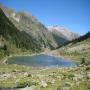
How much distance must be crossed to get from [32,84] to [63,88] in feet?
16.2

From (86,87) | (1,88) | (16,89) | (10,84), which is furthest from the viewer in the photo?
(10,84)

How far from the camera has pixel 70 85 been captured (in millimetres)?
26375

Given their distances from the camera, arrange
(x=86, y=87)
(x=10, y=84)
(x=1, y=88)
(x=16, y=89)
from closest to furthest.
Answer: (x=86, y=87) < (x=16, y=89) < (x=1, y=88) < (x=10, y=84)

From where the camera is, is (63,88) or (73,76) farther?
(73,76)

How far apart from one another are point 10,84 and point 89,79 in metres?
10.6

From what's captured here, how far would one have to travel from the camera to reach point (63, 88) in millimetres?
25219

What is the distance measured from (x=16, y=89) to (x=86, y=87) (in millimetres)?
7790

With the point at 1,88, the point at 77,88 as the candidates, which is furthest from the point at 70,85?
the point at 1,88

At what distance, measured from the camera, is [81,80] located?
2862 centimetres

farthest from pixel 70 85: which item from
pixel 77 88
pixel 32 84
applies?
pixel 32 84

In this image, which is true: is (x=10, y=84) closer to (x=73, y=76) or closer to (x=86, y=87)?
(x=73, y=76)

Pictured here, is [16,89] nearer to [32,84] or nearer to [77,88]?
[32,84]

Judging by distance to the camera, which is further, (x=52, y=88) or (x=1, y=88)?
(x=1, y=88)

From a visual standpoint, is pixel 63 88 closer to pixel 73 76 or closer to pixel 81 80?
pixel 81 80
